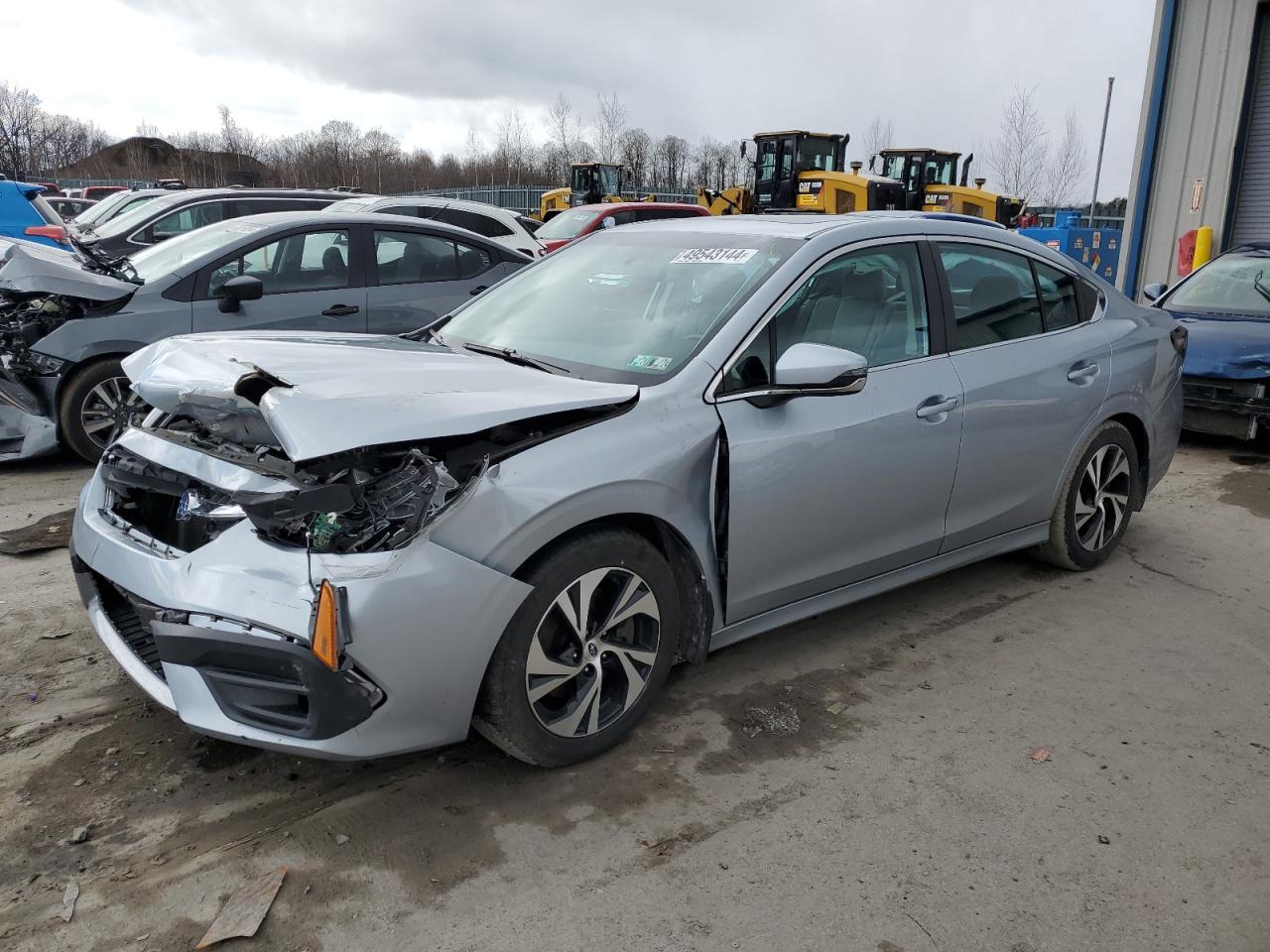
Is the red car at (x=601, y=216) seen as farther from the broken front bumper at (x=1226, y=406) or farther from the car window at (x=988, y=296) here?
the car window at (x=988, y=296)

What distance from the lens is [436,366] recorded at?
311 centimetres

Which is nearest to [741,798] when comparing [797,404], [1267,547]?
[797,404]

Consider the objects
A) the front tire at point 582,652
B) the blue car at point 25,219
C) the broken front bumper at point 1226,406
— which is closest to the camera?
the front tire at point 582,652

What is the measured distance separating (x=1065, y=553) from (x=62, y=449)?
635cm

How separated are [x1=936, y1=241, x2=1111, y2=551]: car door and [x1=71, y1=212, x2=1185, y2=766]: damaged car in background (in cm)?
2

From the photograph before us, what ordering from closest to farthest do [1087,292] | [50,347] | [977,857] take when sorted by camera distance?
[977,857]
[1087,292]
[50,347]

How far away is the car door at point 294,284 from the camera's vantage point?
6684mm

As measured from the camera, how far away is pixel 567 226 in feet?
50.1

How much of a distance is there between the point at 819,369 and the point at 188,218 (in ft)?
36.8

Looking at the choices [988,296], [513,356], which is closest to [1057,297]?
[988,296]

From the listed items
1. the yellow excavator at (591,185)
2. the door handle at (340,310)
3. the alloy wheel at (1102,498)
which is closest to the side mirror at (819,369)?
the alloy wheel at (1102,498)

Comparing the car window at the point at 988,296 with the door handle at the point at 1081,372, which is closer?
the car window at the point at 988,296

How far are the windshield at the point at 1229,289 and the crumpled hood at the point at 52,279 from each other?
27.2ft

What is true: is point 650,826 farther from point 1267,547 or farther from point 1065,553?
point 1267,547
